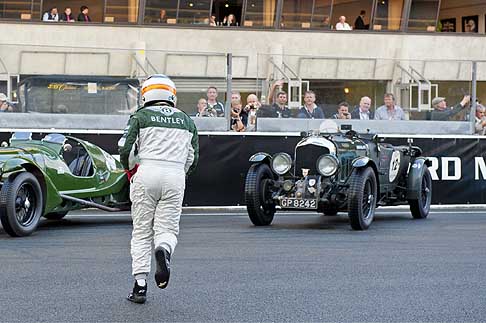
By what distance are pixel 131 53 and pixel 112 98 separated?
0.85 m

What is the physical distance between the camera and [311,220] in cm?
1441

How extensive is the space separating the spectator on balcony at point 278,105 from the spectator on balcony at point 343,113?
872mm

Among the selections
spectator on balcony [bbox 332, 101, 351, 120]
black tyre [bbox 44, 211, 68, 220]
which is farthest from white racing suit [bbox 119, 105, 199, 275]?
spectator on balcony [bbox 332, 101, 351, 120]

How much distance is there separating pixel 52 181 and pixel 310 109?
240 inches

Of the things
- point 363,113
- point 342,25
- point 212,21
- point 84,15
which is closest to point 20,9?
point 84,15

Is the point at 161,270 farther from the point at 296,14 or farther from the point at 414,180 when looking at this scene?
the point at 296,14

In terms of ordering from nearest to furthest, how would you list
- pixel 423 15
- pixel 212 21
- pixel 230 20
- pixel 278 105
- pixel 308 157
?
pixel 308 157 < pixel 278 105 < pixel 212 21 < pixel 230 20 < pixel 423 15

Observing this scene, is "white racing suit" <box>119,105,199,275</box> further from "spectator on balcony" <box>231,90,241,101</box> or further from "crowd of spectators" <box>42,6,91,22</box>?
"crowd of spectators" <box>42,6,91,22</box>

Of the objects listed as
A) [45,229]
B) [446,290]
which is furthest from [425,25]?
[446,290]

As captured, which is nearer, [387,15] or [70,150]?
[70,150]

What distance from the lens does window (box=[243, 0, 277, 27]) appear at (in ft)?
104

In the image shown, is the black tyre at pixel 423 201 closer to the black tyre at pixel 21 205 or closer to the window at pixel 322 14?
the black tyre at pixel 21 205

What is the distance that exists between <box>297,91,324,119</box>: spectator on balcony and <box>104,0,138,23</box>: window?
14.9 m

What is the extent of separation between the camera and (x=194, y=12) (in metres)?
31.2
